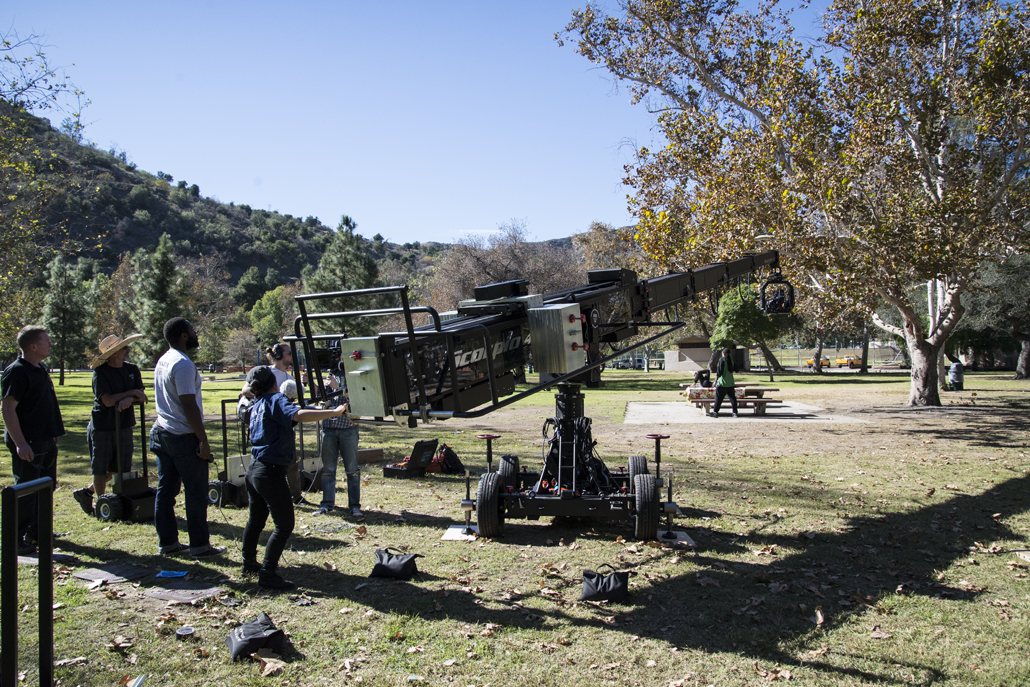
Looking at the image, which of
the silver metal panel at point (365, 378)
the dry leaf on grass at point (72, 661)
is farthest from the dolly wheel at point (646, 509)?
the dry leaf on grass at point (72, 661)

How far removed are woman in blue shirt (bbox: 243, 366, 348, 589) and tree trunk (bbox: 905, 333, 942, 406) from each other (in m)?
20.3

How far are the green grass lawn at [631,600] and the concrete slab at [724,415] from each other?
8.23 meters

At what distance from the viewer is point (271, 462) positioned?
5434 mm

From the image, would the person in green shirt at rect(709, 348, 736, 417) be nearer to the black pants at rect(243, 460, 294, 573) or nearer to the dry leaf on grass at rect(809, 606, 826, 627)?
the dry leaf on grass at rect(809, 606, 826, 627)

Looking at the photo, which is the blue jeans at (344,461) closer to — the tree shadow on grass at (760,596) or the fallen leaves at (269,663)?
the tree shadow on grass at (760,596)

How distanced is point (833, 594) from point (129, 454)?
7.58 meters

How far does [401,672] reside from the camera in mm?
4285

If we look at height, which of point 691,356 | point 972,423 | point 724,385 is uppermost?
point 724,385

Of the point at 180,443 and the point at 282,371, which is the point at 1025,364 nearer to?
the point at 282,371

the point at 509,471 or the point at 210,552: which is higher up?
the point at 509,471

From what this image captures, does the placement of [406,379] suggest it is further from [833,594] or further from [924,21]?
[924,21]

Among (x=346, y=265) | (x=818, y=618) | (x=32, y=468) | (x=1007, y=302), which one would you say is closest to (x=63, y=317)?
(x=346, y=265)

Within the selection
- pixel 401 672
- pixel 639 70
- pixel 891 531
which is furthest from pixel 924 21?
pixel 401 672

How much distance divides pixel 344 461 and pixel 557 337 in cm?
357
